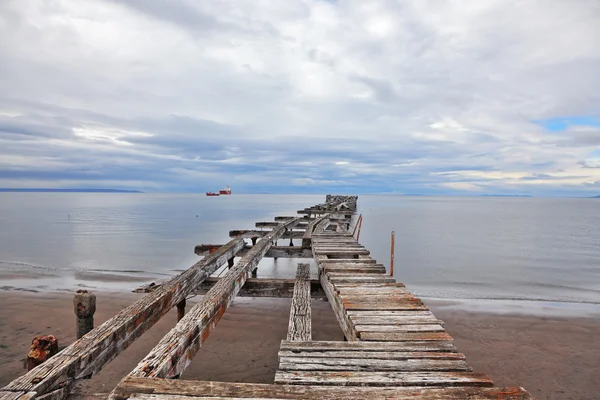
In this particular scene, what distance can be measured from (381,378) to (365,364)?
0.80 ft

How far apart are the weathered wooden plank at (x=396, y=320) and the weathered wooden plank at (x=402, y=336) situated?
0.24 metres

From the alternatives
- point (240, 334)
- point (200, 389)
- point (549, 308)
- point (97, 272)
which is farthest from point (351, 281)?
point (97, 272)

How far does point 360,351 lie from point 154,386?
185 centimetres

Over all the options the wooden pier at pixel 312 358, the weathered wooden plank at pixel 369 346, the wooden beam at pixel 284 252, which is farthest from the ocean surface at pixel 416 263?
the weathered wooden plank at pixel 369 346

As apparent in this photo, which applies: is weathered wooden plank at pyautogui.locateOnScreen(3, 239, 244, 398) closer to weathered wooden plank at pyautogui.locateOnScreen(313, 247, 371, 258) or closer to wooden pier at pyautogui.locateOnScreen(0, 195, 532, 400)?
wooden pier at pyautogui.locateOnScreen(0, 195, 532, 400)

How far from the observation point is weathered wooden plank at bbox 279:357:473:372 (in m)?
3.03

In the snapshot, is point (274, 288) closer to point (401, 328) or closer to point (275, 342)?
point (275, 342)

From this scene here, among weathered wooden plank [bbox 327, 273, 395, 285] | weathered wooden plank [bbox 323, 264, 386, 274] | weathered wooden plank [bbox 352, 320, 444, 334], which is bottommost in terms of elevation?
weathered wooden plank [bbox 352, 320, 444, 334]

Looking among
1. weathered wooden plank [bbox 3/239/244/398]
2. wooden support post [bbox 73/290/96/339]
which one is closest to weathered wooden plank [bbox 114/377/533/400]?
weathered wooden plank [bbox 3/239/244/398]

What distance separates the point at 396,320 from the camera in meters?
4.09

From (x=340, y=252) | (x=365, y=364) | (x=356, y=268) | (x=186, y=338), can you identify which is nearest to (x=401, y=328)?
(x=365, y=364)

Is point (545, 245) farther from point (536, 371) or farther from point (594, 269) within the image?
point (536, 371)

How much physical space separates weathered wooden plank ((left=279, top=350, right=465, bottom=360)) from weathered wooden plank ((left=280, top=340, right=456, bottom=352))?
0.18 feet

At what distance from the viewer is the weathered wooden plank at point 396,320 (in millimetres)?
4000
